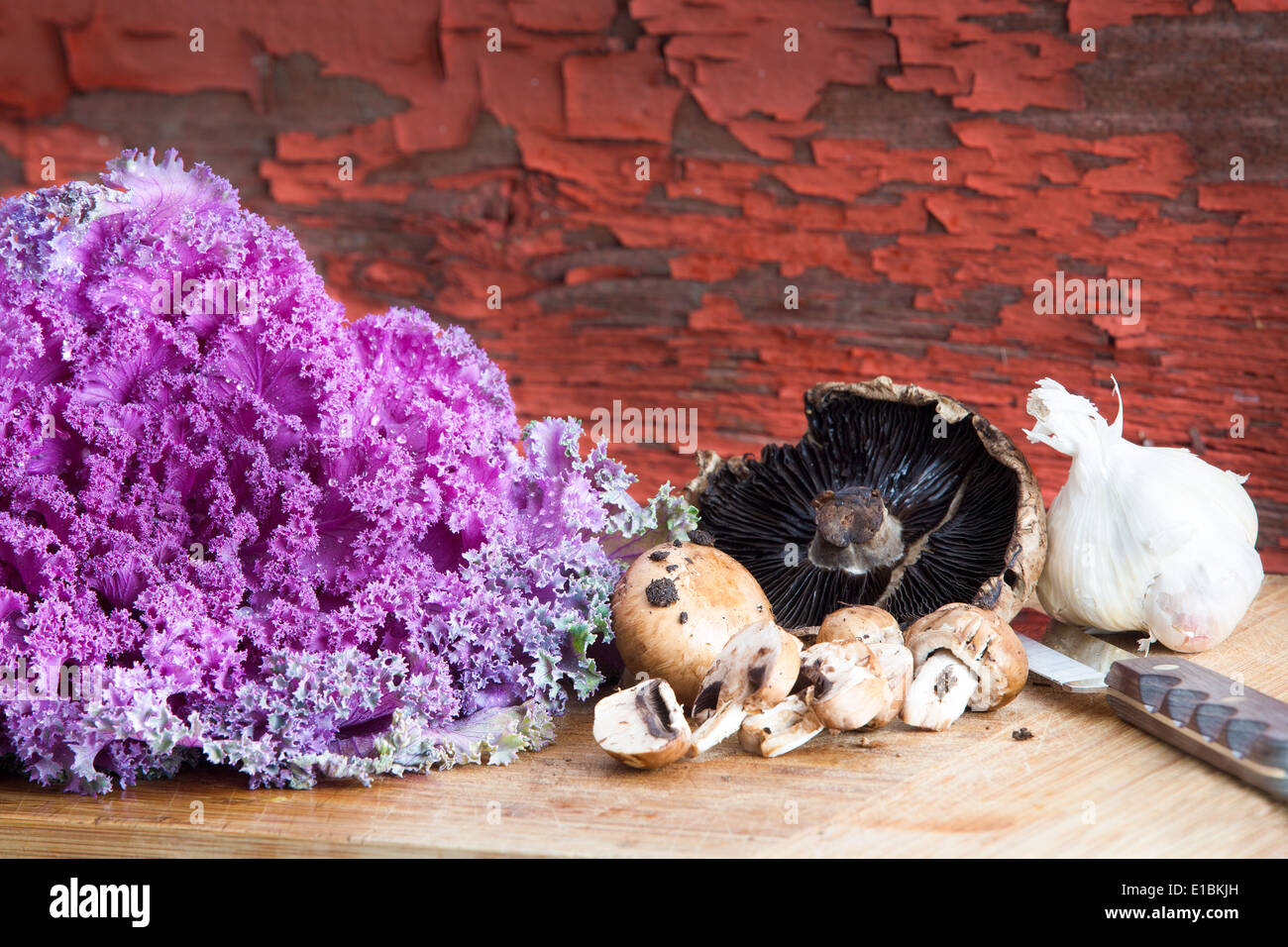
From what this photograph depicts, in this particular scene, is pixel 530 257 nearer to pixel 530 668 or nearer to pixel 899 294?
pixel 899 294

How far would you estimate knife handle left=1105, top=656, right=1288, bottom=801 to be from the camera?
162 centimetres

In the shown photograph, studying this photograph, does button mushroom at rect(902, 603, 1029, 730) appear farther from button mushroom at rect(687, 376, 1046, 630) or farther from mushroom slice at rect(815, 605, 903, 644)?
button mushroom at rect(687, 376, 1046, 630)

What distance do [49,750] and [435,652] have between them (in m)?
0.56

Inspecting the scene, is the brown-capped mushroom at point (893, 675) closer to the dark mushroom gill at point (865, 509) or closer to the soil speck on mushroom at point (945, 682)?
the soil speck on mushroom at point (945, 682)

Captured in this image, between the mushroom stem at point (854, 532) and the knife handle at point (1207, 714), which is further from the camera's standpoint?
the mushroom stem at point (854, 532)

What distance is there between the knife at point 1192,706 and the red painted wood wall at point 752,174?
111cm

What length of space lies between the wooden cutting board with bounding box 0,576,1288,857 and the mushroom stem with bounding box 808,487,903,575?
1.56 ft

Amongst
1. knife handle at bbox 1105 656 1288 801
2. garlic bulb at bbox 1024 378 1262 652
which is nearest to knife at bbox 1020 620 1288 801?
knife handle at bbox 1105 656 1288 801

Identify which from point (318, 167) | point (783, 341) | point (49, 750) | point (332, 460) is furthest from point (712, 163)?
point (49, 750)

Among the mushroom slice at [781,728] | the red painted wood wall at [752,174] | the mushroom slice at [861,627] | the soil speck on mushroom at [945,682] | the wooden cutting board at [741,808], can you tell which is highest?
the red painted wood wall at [752,174]

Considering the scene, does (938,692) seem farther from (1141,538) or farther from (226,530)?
(226,530)

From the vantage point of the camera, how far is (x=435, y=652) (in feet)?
6.08

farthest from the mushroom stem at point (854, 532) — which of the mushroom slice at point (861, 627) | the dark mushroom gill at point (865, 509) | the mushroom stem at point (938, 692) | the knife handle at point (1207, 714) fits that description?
the knife handle at point (1207, 714)

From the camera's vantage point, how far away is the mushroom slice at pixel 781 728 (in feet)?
5.77
